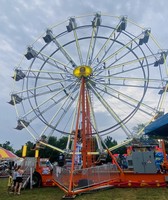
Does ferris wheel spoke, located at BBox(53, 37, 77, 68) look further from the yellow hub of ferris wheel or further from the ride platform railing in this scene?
the ride platform railing

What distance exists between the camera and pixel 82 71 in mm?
21484

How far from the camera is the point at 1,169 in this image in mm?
35781

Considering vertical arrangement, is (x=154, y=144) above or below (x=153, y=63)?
below

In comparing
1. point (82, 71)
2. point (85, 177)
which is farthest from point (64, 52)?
point (85, 177)

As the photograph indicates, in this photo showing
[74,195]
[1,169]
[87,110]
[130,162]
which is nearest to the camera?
[74,195]

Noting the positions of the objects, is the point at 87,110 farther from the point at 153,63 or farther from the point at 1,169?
the point at 1,169

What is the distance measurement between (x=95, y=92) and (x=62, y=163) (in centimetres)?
649

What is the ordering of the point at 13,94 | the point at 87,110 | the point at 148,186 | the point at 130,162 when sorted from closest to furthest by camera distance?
the point at 148,186, the point at 130,162, the point at 87,110, the point at 13,94

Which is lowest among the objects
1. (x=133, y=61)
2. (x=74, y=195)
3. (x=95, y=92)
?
(x=74, y=195)

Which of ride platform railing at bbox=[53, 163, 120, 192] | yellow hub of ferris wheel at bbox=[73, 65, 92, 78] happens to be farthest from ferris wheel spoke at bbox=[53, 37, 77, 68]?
ride platform railing at bbox=[53, 163, 120, 192]

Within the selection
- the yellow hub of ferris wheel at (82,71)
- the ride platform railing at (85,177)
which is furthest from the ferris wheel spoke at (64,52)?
the ride platform railing at (85,177)

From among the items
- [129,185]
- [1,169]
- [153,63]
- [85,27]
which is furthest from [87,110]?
[1,169]

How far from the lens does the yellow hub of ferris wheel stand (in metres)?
21.4

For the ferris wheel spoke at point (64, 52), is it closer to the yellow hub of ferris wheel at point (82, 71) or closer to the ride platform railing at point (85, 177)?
the yellow hub of ferris wheel at point (82, 71)
